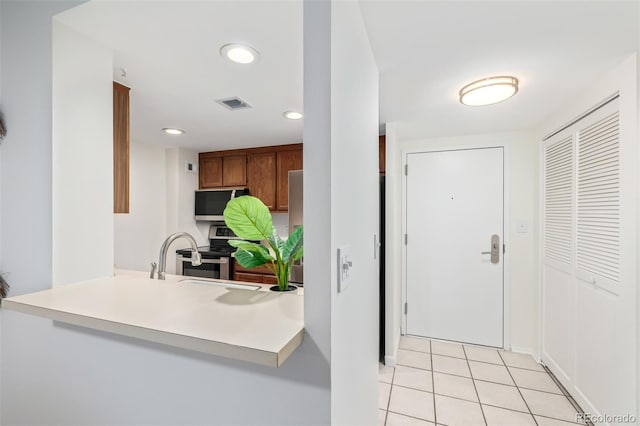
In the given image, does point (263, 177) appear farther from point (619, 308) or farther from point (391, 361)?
point (619, 308)

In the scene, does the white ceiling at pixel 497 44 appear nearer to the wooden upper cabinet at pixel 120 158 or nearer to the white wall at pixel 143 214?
the wooden upper cabinet at pixel 120 158

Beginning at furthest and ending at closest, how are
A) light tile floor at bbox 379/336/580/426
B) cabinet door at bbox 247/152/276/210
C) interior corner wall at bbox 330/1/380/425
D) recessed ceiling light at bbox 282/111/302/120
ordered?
cabinet door at bbox 247/152/276/210, recessed ceiling light at bbox 282/111/302/120, light tile floor at bbox 379/336/580/426, interior corner wall at bbox 330/1/380/425

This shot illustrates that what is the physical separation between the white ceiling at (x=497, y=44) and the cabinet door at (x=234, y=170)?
1.99 meters

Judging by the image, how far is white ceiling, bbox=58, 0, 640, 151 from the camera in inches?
41.3

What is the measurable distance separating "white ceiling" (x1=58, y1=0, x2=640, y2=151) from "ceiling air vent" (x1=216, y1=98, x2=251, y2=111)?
0.20 ft

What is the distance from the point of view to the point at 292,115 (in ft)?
7.19

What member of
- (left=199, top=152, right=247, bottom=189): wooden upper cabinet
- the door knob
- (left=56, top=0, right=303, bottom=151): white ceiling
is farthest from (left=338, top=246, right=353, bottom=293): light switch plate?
(left=199, top=152, right=247, bottom=189): wooden upper cabinet

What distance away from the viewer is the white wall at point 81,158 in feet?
3.45

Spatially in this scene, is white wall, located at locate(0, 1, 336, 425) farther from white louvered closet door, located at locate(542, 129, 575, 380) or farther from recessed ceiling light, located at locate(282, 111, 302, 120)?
white louvered closet door, located at locate(542, 129, 575, 380)

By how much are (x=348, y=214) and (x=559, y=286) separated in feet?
7.13

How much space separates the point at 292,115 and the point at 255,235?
5.09ft

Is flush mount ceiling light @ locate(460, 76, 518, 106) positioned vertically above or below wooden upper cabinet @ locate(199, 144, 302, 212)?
above

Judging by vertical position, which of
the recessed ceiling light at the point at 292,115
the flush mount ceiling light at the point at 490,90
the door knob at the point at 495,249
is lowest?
the door knob at the point at 495,249

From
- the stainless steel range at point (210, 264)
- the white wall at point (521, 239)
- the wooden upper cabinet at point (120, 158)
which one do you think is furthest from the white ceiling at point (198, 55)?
the stainless steel range at point (210, 264)
